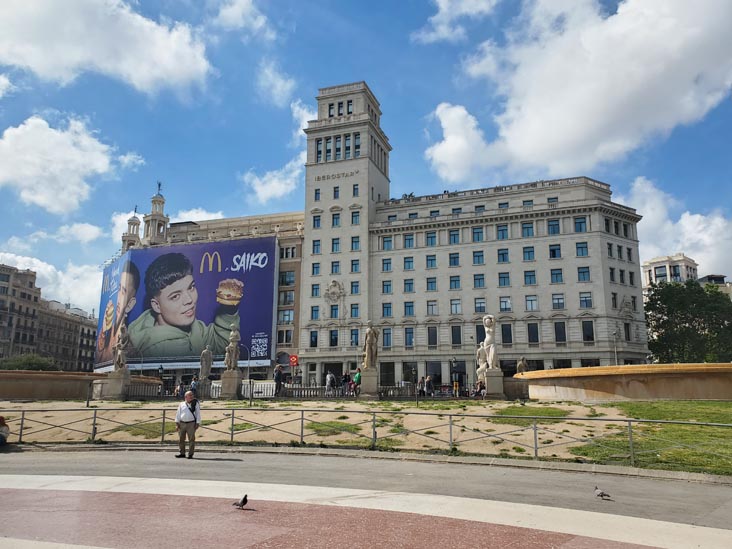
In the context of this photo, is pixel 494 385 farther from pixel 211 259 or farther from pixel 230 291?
pixel 211 259

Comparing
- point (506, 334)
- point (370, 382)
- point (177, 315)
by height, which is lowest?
point (370, 382)

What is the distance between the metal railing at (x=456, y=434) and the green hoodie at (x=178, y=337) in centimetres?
5466

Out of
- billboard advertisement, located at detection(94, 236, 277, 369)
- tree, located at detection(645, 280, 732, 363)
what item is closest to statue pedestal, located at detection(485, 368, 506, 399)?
billboard advertisement, located at detection(94, 236, 277, 369)

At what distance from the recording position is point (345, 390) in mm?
36688

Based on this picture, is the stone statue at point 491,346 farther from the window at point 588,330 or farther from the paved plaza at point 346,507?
the window at point 588,330

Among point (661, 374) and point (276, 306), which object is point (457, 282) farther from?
point (661, 374)

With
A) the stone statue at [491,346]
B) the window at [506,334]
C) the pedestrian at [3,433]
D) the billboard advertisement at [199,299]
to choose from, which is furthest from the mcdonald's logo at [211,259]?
the pedestrian at [3,433]

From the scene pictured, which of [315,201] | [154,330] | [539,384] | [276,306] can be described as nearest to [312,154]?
[315,201]

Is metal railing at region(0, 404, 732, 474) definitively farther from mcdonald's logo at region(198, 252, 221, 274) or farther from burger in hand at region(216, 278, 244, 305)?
mcdonald's logo at region(198, 252, 221, 274)

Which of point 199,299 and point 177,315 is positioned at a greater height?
point 199,299

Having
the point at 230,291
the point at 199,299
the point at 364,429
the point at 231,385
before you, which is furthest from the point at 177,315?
the point at 364,429

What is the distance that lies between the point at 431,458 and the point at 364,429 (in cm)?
403

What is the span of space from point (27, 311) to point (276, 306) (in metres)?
60.7

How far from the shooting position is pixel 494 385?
95.6 ft
